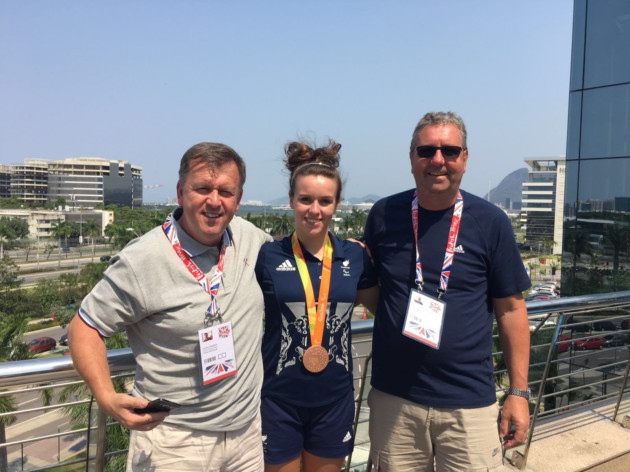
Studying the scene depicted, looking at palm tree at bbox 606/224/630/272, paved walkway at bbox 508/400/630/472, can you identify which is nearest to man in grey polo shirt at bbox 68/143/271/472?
paved walkway at bbox 508/400/630/472

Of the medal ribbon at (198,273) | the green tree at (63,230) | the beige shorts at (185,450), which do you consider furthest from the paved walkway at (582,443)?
A: the green tree at (63,230)

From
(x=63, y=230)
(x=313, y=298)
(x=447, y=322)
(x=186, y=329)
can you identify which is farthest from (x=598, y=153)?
(x=63, y=230)

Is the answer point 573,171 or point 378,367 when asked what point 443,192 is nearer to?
point 378,367

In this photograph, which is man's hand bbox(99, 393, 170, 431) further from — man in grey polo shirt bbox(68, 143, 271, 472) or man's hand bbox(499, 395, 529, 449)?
man's hand bbox(499, 395, 529, 449)

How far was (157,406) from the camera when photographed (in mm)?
1619

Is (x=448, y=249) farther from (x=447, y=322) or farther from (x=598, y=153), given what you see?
(x=598, y=153)

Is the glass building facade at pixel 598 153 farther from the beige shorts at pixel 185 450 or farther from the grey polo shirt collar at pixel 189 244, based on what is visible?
the grey polo shirt collar at pixel 189 244

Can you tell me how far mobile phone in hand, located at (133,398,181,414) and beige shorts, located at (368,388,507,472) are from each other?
1.03m

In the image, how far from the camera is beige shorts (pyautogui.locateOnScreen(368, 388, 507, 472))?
205 centimetres

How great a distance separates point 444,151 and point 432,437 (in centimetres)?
133

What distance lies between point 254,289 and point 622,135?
34.1 feet

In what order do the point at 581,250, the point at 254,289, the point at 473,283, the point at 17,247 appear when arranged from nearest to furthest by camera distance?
the point at 254,289, the point at 473,283, the point at 581,250, the point at 17,247

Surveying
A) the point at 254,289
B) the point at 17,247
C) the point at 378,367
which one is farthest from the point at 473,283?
the point at 17,247

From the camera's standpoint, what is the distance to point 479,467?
6.73 ft
